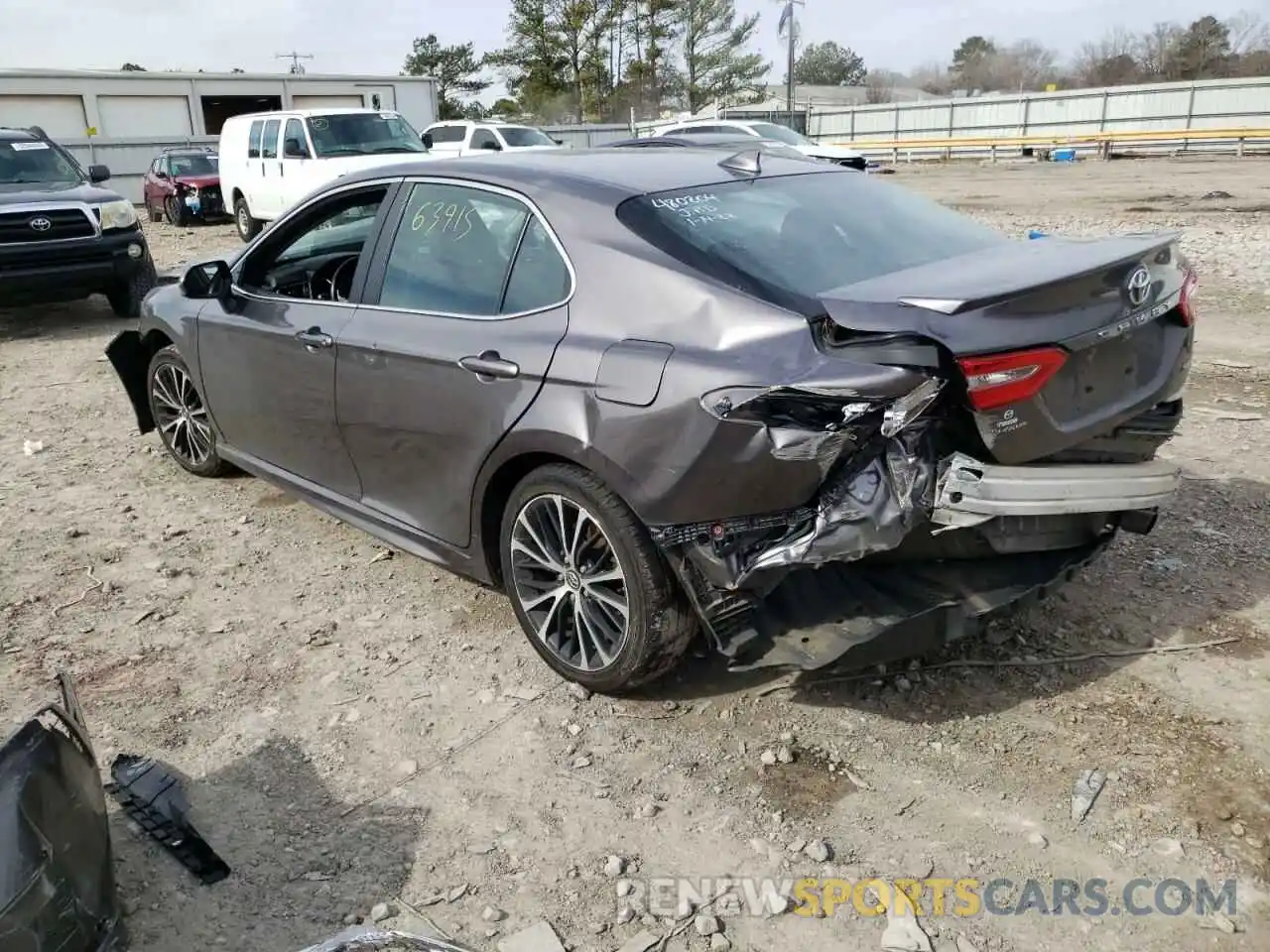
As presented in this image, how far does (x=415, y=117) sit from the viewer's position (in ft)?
123

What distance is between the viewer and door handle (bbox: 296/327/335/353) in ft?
13.1

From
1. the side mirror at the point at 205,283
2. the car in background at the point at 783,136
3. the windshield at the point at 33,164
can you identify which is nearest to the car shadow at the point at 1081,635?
the side mirror at the point at 205,283

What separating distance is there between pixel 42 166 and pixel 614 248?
10.2m

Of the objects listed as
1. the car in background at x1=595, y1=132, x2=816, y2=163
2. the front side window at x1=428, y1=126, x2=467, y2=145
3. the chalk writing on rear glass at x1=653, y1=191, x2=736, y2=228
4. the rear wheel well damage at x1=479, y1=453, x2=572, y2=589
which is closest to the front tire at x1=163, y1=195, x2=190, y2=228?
the front side window at x1=428, y1=126, x2=467, y2=145

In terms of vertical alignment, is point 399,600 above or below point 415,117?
below

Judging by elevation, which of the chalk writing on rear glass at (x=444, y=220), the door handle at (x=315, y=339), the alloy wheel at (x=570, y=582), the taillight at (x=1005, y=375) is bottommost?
the alloy wheel at (x=570, y=582)

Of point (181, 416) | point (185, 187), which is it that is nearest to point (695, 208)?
point (181, 416)

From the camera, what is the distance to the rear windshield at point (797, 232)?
3.06 m

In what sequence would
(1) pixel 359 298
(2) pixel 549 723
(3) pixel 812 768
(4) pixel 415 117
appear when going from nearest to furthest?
1. (3) pixel 812 768
2. (2) pixel 549 723
3. (1) pixel 359 298
4. (4) pixel 415 117

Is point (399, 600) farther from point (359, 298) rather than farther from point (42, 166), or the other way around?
point (42, 166)

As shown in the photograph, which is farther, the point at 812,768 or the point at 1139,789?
the point at 812,768

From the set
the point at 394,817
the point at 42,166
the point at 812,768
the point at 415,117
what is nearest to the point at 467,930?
the point at 394,817

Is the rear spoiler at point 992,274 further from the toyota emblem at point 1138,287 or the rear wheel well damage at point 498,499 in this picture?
the rear wheel well damage at point 498,499

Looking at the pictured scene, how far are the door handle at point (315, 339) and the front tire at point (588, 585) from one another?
1.10 metres
